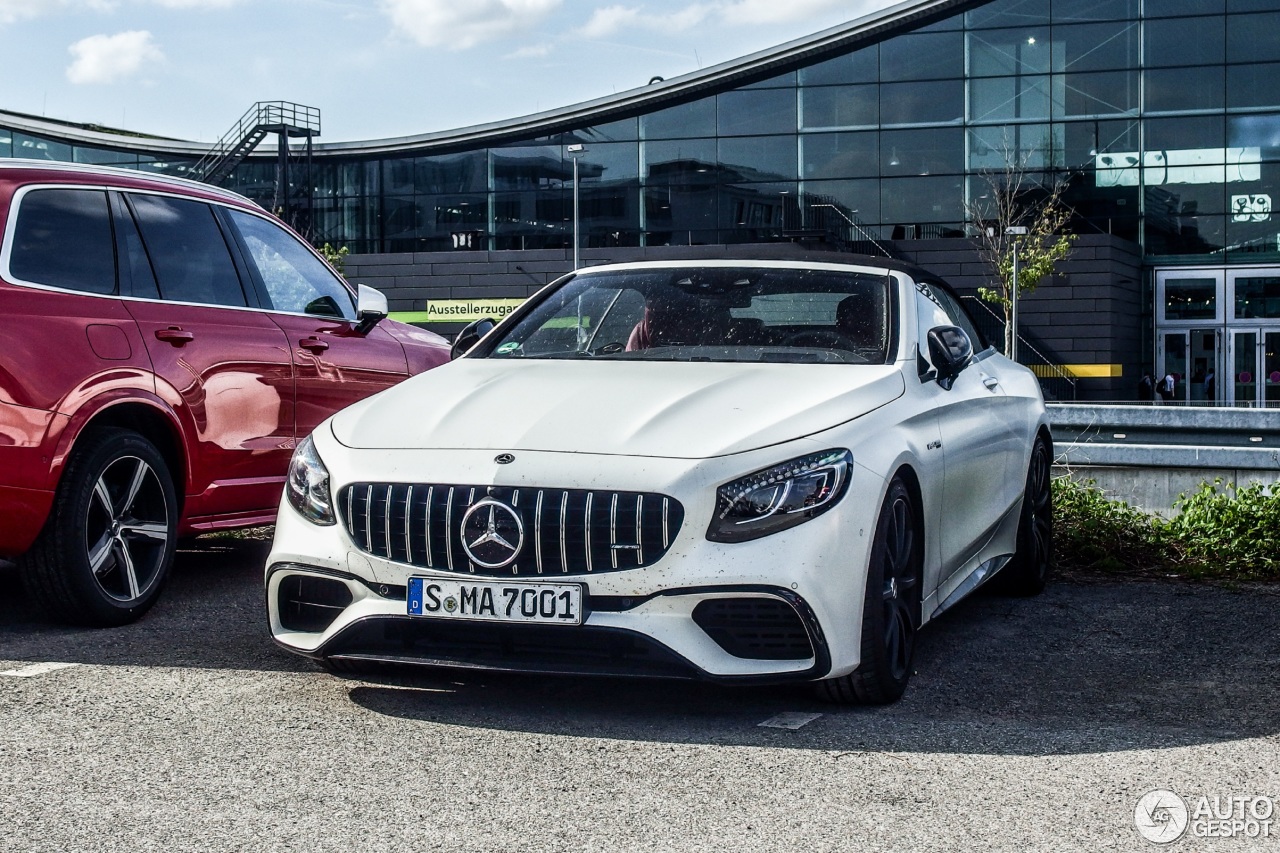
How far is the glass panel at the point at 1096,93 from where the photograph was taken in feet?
146

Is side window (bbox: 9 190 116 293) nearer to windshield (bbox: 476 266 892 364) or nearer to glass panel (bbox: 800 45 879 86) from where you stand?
windshield (bbox: 476 266 892 364)

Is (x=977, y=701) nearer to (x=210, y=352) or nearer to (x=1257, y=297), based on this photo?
(x=210, y=352)

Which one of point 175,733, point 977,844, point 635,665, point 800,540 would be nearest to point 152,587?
point 175,733

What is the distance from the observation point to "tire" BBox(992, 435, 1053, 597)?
7.02m

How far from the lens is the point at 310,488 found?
15.5 ft

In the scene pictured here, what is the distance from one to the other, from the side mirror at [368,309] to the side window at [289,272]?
102 mm

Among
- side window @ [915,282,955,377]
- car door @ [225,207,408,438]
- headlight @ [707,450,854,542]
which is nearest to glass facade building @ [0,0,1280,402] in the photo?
car door @ [225,207,408,438]

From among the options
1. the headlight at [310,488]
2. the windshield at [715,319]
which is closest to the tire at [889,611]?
the windshield at [715,319]

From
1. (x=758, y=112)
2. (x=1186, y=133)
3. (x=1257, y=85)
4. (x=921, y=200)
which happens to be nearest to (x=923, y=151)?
(x=921, y=200)

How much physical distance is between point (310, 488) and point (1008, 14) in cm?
4431

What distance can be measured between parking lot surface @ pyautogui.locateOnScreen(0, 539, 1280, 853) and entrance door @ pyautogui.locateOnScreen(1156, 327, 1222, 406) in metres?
39.4

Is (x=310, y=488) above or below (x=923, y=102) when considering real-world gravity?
below

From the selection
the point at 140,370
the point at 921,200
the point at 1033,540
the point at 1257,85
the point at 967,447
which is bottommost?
the point at 1033,540

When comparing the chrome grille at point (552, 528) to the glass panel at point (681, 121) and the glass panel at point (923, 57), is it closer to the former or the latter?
the glass panel at point (923, 57)
